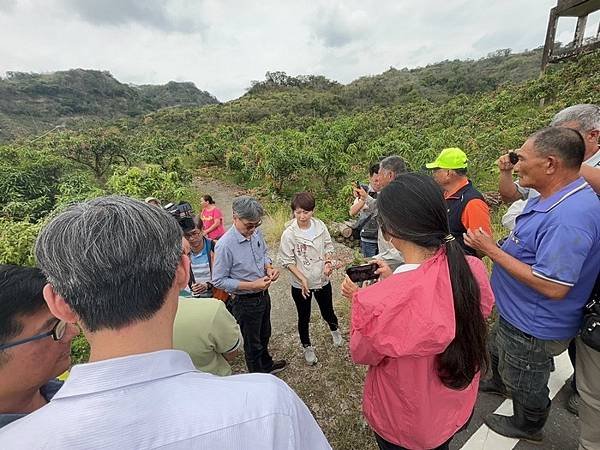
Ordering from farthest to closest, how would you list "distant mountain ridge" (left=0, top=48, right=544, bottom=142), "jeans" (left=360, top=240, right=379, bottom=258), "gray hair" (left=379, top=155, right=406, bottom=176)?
"distant mountain ridge" (left=0, top=48, right=544, bottom=142) → "jeans" (left=360, top=240, right=379, bottom=258) → "gray hair" (left=379, top=155, right=406, bottom=176)

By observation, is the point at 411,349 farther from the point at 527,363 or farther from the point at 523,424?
the point at 523,424

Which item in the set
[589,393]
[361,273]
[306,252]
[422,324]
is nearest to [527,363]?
[589,393]

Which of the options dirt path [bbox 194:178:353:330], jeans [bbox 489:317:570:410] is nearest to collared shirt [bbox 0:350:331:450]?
jeans [bbox 489:317:570:410]

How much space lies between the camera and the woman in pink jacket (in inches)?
41.8

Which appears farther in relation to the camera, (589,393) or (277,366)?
(277,366)

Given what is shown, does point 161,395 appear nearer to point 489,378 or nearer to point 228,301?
point 228,301

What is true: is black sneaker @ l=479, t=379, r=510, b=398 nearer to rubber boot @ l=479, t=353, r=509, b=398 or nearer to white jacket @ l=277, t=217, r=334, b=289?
rubber boot @ l=479, t=353, r=509, b=398

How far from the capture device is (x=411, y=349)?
1054 millimetres

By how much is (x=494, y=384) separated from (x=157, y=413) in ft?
8.52

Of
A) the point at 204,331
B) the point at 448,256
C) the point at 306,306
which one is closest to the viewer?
the point at 448,256

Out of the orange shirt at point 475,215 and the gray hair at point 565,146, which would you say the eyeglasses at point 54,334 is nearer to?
the gray hair at point 565,146

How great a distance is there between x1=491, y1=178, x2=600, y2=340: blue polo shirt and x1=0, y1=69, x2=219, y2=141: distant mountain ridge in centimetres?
4635

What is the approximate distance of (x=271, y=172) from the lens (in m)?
10.2

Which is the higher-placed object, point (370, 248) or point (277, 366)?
point (370, 248)
